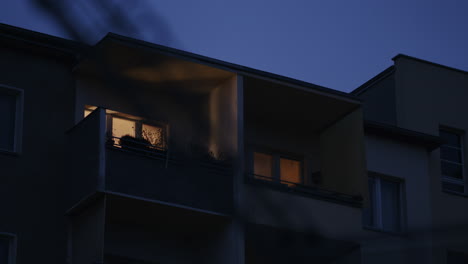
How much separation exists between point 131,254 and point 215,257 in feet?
4.91

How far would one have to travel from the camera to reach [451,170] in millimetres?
20250

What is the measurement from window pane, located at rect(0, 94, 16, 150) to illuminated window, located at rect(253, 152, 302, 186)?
509cm

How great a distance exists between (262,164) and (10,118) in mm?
5400

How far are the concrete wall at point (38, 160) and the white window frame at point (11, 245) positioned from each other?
2.4 inches

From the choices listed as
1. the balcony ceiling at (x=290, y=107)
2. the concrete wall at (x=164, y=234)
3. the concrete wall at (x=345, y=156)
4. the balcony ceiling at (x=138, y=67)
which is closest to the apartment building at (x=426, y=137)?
the concrete wall at (x=345, y=156)

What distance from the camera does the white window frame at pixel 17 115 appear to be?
13.8 metres

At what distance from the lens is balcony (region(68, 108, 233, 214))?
13344 mm

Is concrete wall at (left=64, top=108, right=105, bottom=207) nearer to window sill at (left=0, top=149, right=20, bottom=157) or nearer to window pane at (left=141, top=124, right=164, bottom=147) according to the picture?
window sill at (left=0, top=149, right=20, bottom=157)

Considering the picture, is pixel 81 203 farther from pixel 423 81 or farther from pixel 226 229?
pixel 423 81

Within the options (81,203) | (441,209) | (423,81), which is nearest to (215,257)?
(81,203)

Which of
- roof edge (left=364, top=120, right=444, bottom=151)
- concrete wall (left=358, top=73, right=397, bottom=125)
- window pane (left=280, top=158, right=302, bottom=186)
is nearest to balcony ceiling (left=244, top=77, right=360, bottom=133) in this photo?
window pane (left=280, top=158, right=302, bottom=186)

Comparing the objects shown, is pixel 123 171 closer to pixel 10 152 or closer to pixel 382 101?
pixel 10 152

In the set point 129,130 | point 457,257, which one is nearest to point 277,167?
point 129,130

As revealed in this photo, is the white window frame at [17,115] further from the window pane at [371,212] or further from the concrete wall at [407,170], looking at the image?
the concrete wall at [407,170]
